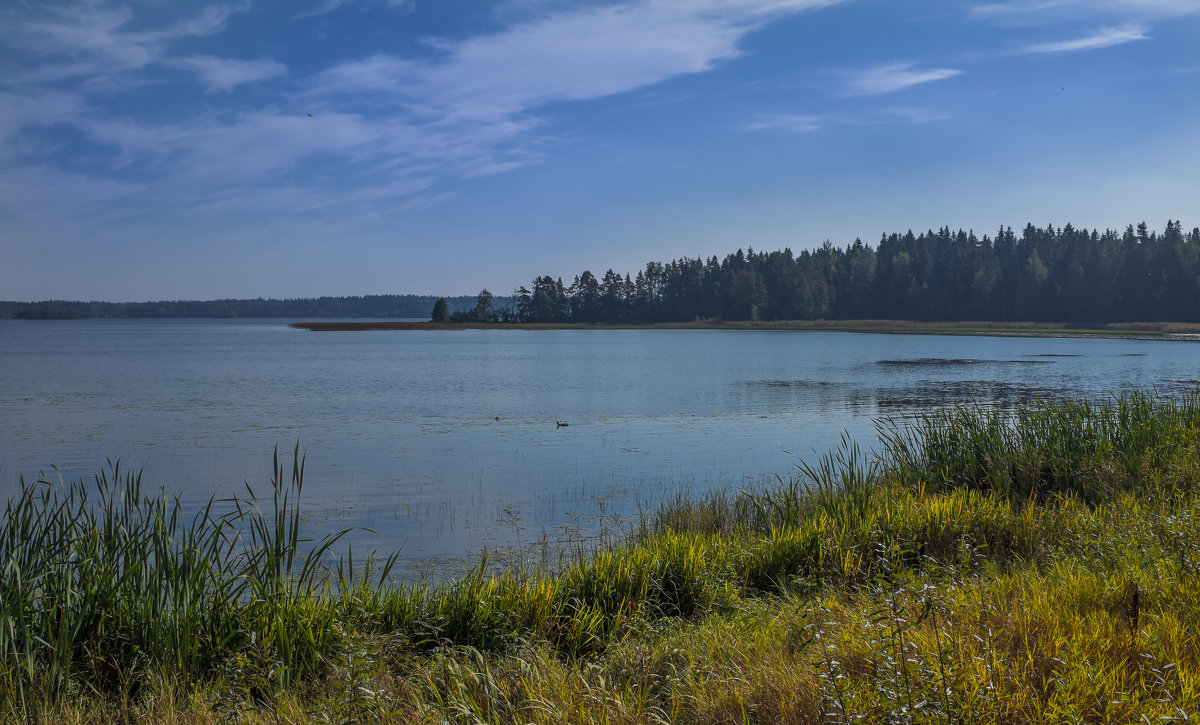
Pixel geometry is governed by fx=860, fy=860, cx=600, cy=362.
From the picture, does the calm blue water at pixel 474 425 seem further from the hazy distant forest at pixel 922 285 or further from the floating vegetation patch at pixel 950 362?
the hazy distant forest at pixel 922 285

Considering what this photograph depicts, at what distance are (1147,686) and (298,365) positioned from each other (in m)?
50.3

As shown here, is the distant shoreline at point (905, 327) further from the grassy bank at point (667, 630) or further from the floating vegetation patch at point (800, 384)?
the grassy bank at point (667, 630)

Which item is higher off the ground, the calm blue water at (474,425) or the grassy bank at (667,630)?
the grassy bank at (667,630)

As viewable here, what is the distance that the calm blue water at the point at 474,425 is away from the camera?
45.1 ft

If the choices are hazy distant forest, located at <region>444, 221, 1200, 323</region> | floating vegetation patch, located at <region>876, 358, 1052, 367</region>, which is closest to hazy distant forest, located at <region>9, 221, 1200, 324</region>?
hazy distant forest, located at <region>444, 221, 1200, 323</region>

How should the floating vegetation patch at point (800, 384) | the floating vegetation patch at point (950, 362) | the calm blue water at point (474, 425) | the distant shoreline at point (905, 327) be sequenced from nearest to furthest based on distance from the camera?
the calm blue water at point (474, 425) < the floating vegetation patch at point (800, 384) < the floating vegetation patch at point (950, 362) < the distant shoreline at point (905, 327)

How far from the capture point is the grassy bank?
4277 mm

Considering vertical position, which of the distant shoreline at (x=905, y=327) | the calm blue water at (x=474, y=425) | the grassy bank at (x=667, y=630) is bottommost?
the calm blue water at (x=474, y=425)

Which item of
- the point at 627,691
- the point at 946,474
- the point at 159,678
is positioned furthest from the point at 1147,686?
the point at 946,474

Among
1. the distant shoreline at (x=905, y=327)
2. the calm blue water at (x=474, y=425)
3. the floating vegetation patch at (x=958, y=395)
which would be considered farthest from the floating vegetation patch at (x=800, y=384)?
the distant shoreline at (x=905, y=327)

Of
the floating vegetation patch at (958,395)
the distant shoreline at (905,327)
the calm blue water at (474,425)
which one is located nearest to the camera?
the calm blue water at (474,425)

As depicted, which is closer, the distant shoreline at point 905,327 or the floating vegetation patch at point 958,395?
the floating vegetation patch at point 958,395

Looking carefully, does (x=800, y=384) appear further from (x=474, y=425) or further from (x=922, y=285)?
(x=922, y=285)

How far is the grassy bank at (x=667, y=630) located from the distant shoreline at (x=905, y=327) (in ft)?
272
